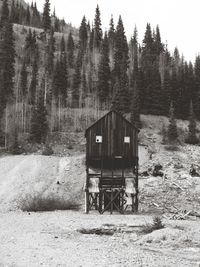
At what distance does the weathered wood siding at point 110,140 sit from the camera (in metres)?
29.8

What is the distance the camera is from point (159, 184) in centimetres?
3803

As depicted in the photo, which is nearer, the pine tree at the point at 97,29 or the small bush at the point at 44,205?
the small bush at the point at 44,205

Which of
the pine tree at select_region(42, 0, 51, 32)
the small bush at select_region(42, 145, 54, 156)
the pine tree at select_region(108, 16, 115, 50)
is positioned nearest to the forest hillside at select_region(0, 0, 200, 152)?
the pine tree at select_region(42, 0, 51, 32)

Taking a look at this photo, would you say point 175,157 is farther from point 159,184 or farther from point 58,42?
point 58,42

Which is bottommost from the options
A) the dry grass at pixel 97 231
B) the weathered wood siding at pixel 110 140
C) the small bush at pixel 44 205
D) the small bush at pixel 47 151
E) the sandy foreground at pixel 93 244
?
the small bush at pixel 44 205

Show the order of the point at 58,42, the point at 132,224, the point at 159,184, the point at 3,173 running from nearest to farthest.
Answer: the point at 132,224, the point at 159,184, the point at 3,173, the point at 58,42

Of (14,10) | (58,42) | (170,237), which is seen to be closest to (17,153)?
(170,237)

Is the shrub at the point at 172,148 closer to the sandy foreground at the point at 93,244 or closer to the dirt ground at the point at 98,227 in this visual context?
the dirt ground at the point at 98,227

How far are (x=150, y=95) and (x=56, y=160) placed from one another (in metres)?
35.2

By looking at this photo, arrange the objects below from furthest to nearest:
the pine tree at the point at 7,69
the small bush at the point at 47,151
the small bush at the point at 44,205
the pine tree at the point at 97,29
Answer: the pine tree at the point at 97,29 < the pine tree at the point at 7,69 < the small bush at the point at 47,151 < the small bush at the point at 44,205

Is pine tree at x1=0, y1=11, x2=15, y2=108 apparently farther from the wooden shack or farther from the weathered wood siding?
the wooden shack

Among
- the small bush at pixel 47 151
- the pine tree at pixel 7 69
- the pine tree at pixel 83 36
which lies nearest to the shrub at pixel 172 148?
the small bush at pixel 47 151

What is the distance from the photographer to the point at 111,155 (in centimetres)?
2981

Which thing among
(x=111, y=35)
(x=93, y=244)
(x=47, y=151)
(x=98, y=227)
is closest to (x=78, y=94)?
(x=47, y=151)
